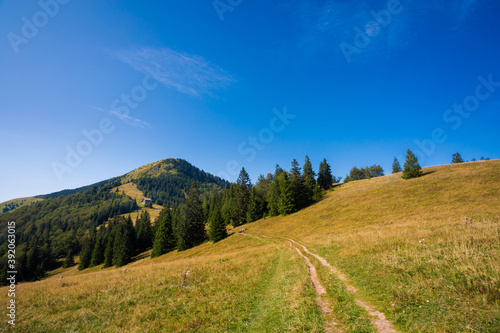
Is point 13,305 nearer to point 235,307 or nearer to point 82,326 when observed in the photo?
point 82,326

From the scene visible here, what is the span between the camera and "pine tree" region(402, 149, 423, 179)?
192 feet

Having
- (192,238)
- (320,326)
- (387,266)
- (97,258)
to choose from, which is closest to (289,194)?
(192,238)

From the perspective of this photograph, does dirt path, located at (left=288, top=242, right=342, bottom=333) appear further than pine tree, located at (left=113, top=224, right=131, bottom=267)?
No

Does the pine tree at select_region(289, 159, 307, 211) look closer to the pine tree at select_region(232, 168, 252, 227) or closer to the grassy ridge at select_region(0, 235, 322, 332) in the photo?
the pine tree at select_region(232, 168, 252, 227)

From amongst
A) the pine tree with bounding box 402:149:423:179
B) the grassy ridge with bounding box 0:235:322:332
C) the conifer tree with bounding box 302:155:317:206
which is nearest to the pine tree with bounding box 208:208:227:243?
the conifer tree with bounding box 302:155:317:206

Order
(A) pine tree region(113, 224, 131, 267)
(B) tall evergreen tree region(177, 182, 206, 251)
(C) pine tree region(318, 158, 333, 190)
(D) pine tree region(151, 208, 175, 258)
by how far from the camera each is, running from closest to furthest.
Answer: (B) tall evergreen tree region(177, 182, 206, 251), (D) pine tree region(151, 208, 175, 258), (A) pine tree region(113, 224, 131, 267), (C) pine tree region(318, 158, 333, 190)

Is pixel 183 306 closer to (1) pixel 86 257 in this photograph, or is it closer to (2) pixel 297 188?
(2) pixel 297 188

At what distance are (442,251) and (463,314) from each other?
685 cm

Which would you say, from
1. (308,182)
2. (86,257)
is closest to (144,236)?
(86,257)

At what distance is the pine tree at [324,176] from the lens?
7888 centimetres

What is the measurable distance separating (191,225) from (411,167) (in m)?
71.9

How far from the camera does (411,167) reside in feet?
194

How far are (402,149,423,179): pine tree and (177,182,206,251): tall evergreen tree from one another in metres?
67.1

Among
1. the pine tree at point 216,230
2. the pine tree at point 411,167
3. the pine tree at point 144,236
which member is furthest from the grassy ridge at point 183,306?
the pine tree at point 144,236
